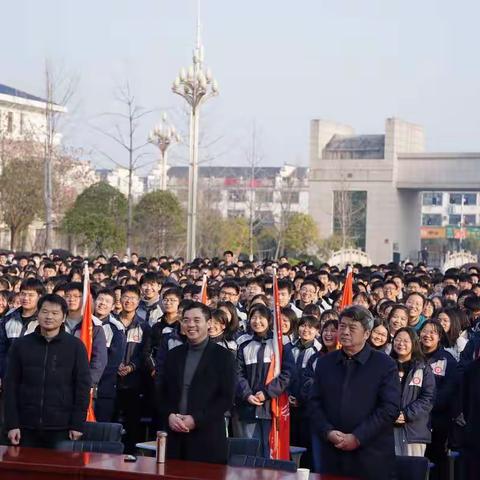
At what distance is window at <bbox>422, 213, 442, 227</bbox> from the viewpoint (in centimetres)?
10762

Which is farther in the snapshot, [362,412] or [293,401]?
[293,401]

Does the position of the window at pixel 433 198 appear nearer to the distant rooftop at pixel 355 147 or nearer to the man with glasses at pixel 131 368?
the distant rooftop at pixel 355 147

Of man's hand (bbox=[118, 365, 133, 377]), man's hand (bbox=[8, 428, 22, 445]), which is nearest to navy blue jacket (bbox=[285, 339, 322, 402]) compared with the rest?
man's hand (bbox=[118, 365, 133, 377])

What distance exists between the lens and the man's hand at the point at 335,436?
7.71m

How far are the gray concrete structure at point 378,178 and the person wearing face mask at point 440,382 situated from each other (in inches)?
2055

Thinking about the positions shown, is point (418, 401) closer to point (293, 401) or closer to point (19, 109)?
point (293, 401)

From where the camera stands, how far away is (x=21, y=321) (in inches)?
457

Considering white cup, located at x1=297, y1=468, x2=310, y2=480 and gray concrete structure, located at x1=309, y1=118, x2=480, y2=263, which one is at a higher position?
gray concrete structure, located at x1=309, y1=118, x2=480, y2=263

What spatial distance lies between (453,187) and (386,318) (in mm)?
50463

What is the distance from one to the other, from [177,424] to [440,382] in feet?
10.5

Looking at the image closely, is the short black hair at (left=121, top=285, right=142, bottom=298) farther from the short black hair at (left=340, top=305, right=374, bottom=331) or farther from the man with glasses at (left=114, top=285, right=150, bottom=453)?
the short black hair at (left=340, top=305, right=374, bottom=331)

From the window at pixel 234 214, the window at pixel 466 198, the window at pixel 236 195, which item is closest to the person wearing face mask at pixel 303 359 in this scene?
the window at pixel 234 214

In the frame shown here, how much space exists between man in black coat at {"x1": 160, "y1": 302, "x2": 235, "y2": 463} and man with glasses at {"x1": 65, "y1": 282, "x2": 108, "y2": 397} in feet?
8.84

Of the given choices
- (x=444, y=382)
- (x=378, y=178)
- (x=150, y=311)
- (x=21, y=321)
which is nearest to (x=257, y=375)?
(x=444, y=382)
